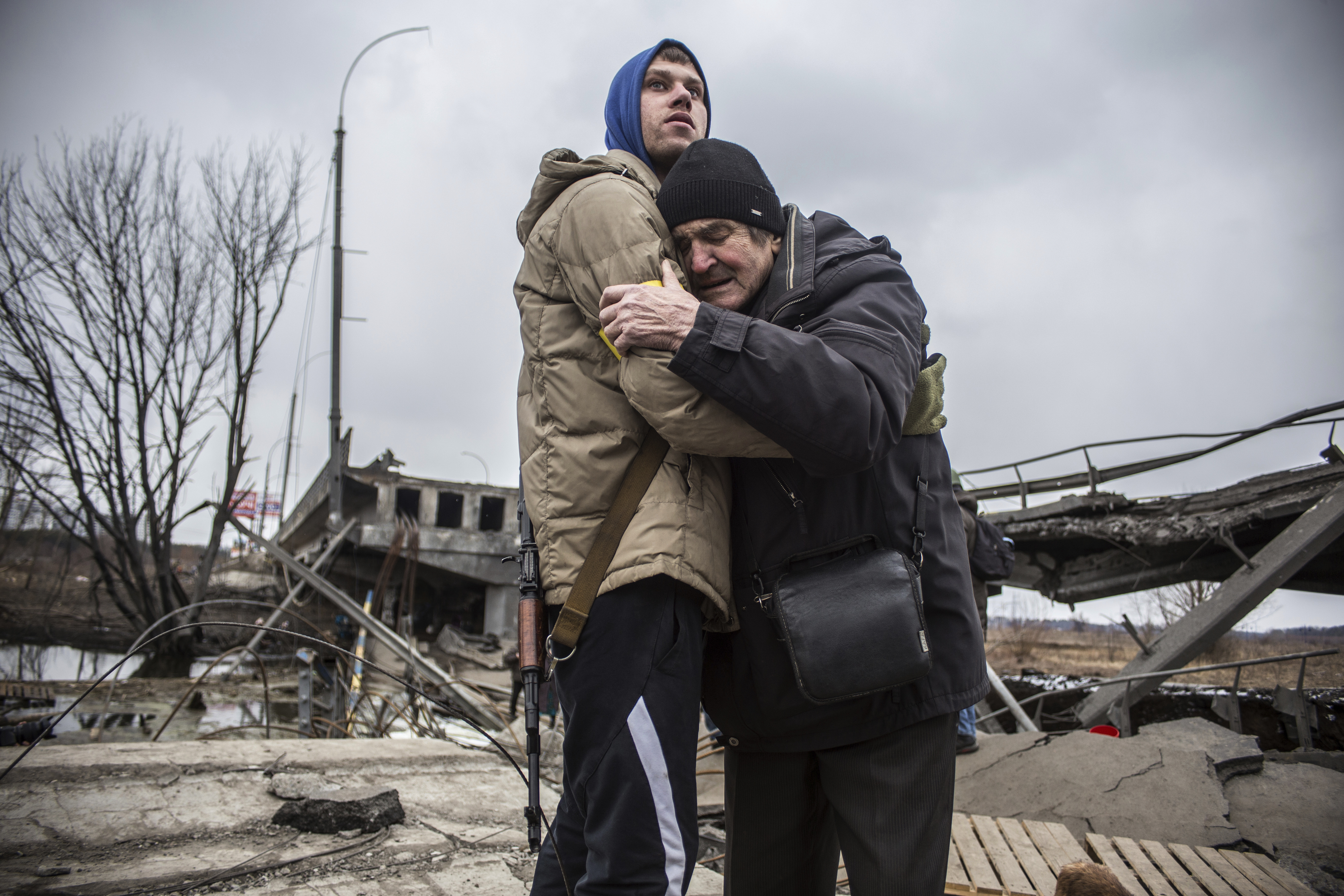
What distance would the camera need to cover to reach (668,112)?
186 cm

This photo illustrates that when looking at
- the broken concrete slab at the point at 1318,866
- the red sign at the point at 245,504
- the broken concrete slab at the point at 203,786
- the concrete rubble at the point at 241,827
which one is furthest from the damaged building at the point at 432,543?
the broken concrete slab at the point at 1318,866

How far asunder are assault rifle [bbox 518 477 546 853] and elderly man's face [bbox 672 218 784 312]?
1.98 ft

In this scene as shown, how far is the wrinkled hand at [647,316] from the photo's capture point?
1274 millimetres

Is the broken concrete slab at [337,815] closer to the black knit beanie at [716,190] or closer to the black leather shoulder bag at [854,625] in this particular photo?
the black leather shoulder bag at [854,625]

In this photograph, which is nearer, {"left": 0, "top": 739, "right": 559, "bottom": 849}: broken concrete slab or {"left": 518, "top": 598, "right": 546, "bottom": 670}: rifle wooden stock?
{"left": 518, "top": 598, "right": 546, "bottom": 670}: rifle wooden stock

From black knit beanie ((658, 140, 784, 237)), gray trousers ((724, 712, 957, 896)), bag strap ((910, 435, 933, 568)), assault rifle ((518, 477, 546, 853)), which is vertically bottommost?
gray trousers ((724, 712, 957, 896))

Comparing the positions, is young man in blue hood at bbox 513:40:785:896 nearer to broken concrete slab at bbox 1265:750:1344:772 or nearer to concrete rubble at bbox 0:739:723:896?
concrete rubble at bbox 0:739:723:896

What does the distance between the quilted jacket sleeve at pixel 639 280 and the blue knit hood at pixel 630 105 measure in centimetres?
40

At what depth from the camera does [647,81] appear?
6.28 feet

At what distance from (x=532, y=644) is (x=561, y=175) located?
101cm

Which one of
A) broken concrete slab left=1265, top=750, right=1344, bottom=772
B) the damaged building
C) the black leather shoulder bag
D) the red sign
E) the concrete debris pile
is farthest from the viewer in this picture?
the damaged building

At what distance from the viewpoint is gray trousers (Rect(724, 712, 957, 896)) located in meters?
1.39

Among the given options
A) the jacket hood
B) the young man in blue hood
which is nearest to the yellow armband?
the young man in blue hood

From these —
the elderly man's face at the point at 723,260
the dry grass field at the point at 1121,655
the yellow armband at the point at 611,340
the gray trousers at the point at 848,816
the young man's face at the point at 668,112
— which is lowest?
the dry grass field at the point at 1121,655
